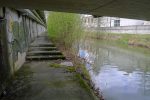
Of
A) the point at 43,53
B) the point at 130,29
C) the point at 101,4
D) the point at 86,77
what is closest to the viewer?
the point at 101,4

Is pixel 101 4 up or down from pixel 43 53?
up

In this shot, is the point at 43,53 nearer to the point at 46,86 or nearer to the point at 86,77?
the point at 86,77

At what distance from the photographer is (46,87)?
5.93 m

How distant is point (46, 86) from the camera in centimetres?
603

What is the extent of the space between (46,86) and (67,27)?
282 inches

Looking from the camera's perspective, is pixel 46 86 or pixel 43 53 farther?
pixel 43 53

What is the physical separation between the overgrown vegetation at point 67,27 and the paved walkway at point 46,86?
15.2ft

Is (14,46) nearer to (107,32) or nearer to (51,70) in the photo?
(51,70)

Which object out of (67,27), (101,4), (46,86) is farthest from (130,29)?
(101,4)

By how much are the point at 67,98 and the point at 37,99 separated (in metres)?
0.72

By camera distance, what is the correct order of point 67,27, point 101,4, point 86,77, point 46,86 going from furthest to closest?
point 67,27, point 86,77, point 46,86, point 101,4

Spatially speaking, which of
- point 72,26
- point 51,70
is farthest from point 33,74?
point 72,26

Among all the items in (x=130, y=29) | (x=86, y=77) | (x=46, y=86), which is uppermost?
(x=130, y=29)

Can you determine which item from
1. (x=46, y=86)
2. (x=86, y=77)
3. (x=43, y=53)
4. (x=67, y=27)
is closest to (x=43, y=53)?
(x=43, y=53)
